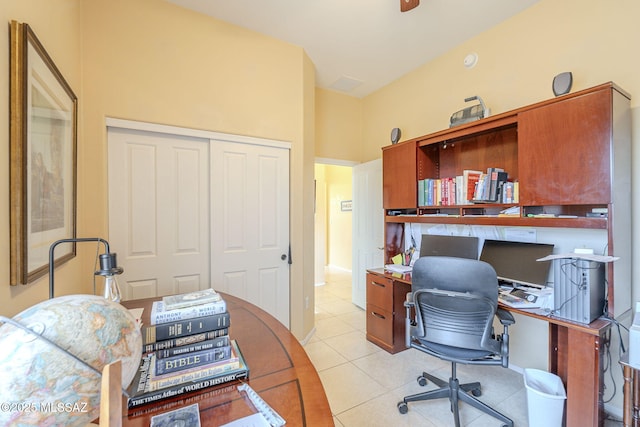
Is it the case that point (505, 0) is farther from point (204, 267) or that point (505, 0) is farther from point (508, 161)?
point (204, 267)

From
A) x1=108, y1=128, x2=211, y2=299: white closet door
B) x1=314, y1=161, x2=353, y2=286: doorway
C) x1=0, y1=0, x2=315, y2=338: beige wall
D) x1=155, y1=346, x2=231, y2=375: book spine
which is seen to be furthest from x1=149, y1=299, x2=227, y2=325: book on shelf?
x1=314, y1=161, x2=353, y2=286: doorway

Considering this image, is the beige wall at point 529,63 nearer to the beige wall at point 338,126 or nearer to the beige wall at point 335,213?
the beige wall at point 338,126

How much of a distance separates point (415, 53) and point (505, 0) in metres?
0.87

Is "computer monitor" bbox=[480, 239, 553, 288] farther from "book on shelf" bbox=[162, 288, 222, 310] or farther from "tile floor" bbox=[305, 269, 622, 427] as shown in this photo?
"book on shelf" bbox=[162, 288, 222, 310]

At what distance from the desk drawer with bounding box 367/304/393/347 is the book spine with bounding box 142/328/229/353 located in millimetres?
2092

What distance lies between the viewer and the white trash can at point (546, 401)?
154 cm

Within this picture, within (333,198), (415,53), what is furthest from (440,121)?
(333,198)

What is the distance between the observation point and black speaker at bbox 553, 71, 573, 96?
182 centimetres

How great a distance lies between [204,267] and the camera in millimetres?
2439

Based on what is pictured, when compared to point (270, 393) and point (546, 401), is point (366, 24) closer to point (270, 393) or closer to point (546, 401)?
point (270, 393)

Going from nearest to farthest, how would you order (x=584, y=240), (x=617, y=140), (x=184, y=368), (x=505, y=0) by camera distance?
(x=184, y=368) < (x=617, y=140) < (x=584, y=240) < (x=505, y=0)

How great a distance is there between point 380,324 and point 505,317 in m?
1.32

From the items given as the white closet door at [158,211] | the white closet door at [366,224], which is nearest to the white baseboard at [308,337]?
the white closet door at [366,224]

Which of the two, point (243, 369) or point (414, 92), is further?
point (414, 92)
